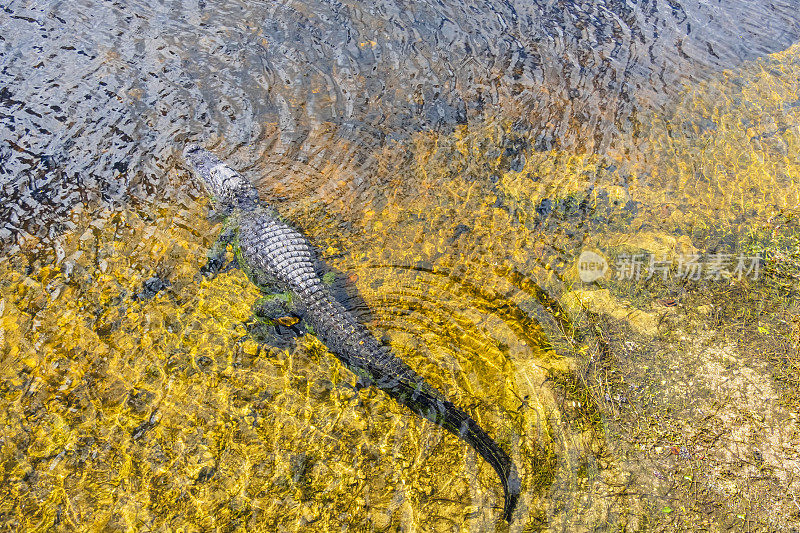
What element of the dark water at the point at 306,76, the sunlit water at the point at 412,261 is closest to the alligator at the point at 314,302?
the sunlit water at the point at 412,261

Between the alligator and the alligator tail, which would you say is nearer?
the alligator tail

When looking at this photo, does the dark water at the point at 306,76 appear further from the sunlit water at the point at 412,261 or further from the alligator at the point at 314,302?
the alligator at the point at 314,302

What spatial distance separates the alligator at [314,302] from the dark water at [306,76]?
52 cm

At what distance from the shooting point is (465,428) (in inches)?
133

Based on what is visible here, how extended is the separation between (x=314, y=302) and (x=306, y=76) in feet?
11.8

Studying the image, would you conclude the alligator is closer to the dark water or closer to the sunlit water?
the sunlit water

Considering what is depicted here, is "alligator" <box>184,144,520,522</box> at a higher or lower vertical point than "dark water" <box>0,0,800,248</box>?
lower

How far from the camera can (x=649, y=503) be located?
10.3 feet

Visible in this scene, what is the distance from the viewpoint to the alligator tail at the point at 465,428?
3.21m

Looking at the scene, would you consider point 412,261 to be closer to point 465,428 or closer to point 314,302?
point 314,302

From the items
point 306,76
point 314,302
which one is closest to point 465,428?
point 314,302

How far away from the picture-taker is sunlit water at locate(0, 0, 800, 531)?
3.26 meters

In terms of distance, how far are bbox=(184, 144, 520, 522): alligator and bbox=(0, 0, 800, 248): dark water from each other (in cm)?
52

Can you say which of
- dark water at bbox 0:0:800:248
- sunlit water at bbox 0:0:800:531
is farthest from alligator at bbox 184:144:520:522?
dark water at bbox 0:0:800:248
